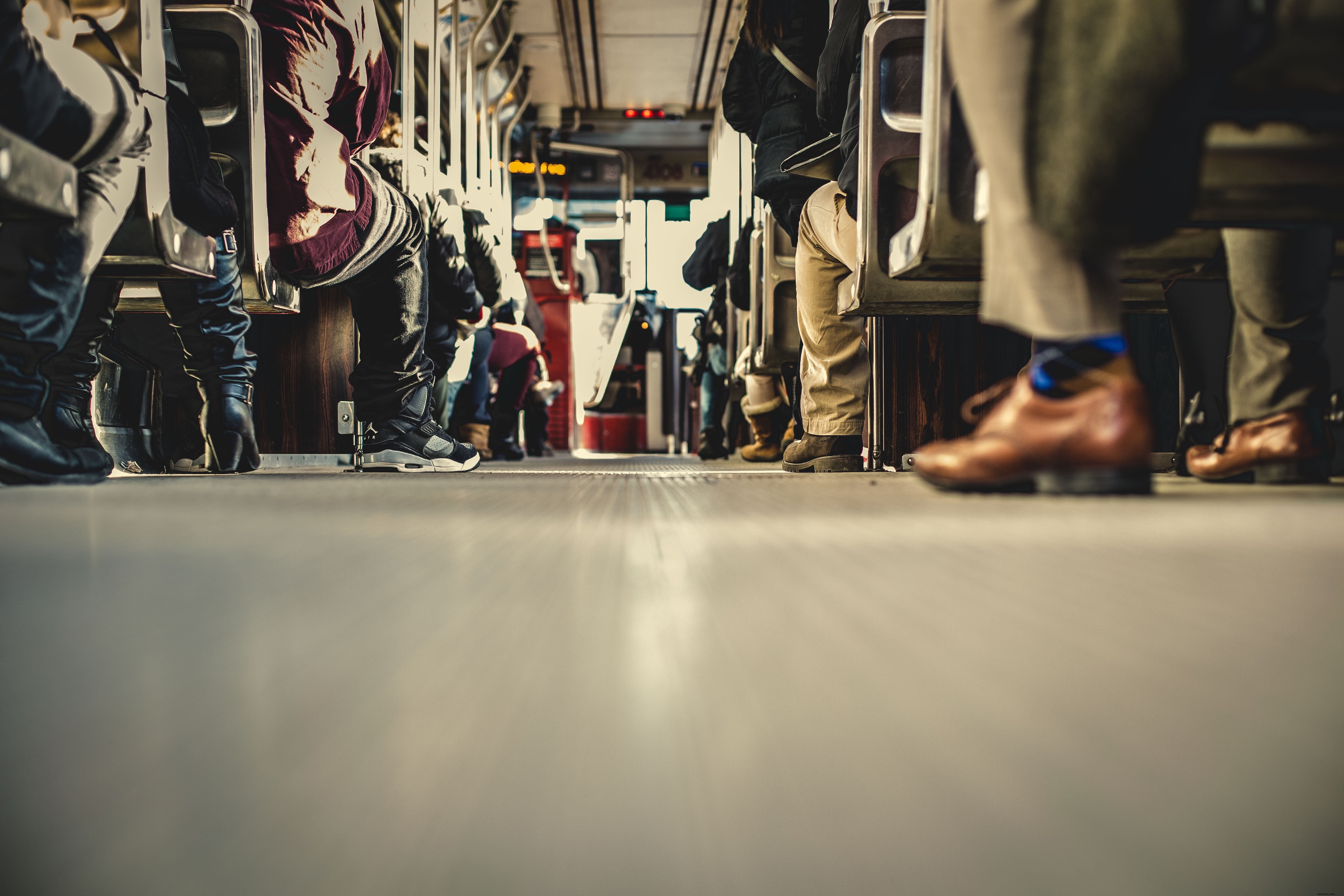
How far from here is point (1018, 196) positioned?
0.94 m

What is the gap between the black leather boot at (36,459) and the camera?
3.96 ft

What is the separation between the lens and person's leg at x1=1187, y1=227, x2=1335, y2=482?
119 centimetres

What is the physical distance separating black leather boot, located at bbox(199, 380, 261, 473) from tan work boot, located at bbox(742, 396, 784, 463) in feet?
7.09

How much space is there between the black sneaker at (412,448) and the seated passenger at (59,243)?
0.94m

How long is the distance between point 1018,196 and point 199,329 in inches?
67.4

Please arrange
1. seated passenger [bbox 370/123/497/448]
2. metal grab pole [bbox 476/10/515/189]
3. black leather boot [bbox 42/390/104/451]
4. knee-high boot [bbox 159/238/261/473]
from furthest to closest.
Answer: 1. metal grab pole [bbox 476/10/515/189]
2. seated passenger [bbox 370/123/497/448]
3. knee-high boot [bbox 159/238/261/473]
4. black leather boot [bbox 42/390/104/451]

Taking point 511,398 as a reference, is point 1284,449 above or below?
below

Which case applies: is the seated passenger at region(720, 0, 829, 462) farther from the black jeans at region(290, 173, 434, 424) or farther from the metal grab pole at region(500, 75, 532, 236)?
the metal grab pole at region(500, 75, 532, 236)

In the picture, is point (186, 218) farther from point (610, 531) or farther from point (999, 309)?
point (999, 309)

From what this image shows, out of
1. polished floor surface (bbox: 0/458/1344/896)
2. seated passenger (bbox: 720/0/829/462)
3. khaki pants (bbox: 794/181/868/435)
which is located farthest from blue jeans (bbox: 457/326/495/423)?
polished floor surface (bbox: 0/458/1344/896)

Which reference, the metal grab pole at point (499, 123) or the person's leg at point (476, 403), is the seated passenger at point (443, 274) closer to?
the person's leg at point (476, 403)

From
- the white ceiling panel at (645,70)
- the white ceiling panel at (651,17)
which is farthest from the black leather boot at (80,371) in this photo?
the white ceiling panel at (645,70)

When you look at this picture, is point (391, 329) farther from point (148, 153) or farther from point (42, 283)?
point (42, 283)

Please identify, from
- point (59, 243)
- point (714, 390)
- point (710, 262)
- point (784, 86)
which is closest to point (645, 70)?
point (710, 262)
